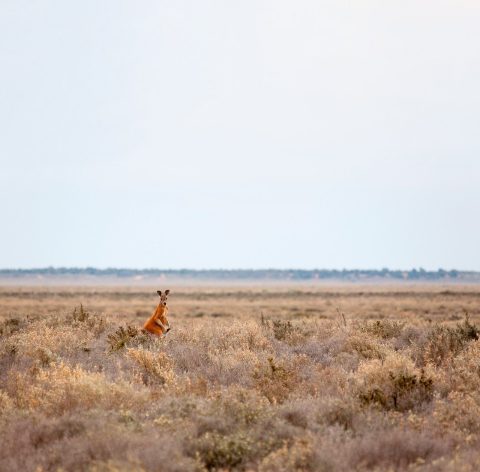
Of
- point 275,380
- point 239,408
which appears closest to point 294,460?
point 239,408

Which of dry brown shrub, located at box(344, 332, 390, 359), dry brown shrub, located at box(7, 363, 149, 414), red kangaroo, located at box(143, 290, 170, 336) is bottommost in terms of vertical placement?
dry brown shrub, located at box(7, 363, 149, 414)

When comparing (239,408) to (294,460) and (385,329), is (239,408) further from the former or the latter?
(385,329)

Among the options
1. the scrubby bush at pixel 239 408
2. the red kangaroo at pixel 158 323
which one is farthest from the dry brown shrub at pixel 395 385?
the red kangaroo at pixel 158 323

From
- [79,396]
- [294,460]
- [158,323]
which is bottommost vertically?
[294,460]

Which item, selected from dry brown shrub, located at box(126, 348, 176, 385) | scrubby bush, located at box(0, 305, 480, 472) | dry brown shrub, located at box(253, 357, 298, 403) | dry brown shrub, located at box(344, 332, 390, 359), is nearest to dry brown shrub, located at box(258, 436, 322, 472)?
scrubby bush, located at box(0, 305, 480, 472)

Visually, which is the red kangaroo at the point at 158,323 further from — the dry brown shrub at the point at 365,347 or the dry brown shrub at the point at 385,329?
the dry brown shrub at the point at 385,329

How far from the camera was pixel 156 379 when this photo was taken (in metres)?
10.7

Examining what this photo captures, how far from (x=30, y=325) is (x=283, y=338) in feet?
20.0

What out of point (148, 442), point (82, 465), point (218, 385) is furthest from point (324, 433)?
point (218, 385)

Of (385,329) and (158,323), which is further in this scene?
(385,329)

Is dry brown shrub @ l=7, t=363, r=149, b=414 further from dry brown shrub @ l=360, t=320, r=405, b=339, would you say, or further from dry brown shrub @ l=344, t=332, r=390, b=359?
dry brown shrub @ l=360, t=320, r=405, b=339

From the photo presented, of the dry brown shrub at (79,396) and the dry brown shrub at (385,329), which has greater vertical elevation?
the dry brown shrub at (385,329)

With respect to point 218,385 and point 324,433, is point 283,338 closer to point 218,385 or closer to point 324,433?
point 218,385

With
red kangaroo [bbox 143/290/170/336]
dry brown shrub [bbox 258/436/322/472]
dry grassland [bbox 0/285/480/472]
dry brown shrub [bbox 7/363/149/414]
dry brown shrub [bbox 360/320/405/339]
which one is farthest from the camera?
dry brown shrub [bbox 360/320/405/339]
